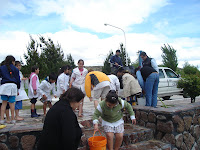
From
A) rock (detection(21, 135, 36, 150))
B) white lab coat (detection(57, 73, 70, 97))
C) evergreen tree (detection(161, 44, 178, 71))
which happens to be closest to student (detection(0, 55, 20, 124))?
white lab coat (detection(57, 73, 70, 97))

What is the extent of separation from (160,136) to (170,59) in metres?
30.9

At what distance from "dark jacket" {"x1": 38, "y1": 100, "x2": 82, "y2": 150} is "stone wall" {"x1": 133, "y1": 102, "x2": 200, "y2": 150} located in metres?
2.75

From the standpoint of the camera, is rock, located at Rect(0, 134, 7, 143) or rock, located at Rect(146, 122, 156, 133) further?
rock, located at Rect(146, 122, 156, 133)

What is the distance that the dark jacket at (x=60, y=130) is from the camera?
2098 millimetres

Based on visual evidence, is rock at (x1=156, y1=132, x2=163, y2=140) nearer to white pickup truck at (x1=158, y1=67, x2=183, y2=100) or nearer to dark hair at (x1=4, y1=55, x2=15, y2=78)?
dark hair at (x1=4, y1=55, x2=15, y2=78)

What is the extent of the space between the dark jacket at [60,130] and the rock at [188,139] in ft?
11.2

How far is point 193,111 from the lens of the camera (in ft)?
16.1

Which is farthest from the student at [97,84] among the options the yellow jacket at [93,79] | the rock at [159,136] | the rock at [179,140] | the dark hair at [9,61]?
the rock at [179,140]

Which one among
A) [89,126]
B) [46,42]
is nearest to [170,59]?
[46,42]

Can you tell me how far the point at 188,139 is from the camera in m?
4.69

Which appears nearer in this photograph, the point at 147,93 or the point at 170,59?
the point at 147,93

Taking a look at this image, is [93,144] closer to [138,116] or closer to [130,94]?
[138,116]

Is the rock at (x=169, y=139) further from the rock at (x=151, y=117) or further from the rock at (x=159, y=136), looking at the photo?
the rock at (x=151, y=117)

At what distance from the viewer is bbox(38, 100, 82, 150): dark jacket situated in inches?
82.6
